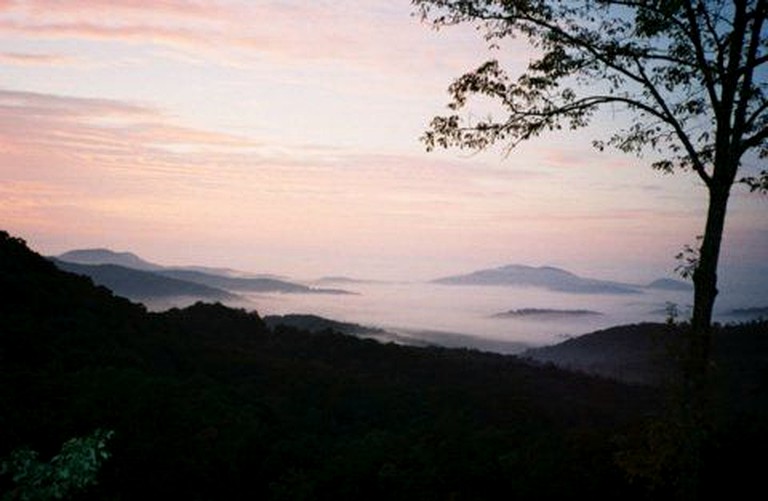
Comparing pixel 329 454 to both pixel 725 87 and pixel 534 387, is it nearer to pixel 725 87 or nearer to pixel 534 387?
pixel 725 87

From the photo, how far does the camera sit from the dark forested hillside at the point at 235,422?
12.3 metres

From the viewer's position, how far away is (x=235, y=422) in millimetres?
16562

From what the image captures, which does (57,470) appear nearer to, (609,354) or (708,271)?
(708,271)

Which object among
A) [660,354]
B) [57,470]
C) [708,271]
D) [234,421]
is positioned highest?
[708,271]

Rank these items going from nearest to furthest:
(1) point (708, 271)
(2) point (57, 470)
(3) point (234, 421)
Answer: (2) point (57, 470) < (1) point (708, 271) < (3) point (234, 421)

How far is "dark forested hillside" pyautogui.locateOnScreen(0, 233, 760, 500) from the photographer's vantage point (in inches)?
486

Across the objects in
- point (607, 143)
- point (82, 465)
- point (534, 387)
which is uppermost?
point (607, 143)

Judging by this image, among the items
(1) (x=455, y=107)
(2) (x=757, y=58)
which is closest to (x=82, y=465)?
(1) (x=455, y=107)

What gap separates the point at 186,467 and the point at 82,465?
631cm

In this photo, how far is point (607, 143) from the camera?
11961 millimetres

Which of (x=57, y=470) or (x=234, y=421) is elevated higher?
(x=57, y=470)

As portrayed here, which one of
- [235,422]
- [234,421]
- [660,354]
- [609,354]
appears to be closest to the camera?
[660,354]

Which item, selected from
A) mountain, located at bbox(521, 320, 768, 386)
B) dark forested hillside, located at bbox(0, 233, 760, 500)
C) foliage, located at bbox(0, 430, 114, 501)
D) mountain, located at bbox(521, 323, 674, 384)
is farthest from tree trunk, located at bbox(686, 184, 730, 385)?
mountain, located at bbox(521, 323, 674, 384)

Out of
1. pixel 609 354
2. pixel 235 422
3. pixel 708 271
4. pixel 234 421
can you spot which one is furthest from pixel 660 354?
pixel 609 354
